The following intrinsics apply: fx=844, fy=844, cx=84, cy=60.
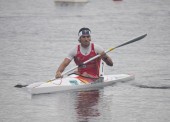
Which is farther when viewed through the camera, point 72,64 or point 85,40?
point 72,64

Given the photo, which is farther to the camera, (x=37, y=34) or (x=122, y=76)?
(x=37, y=34)

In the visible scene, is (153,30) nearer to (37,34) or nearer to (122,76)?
(37,34)

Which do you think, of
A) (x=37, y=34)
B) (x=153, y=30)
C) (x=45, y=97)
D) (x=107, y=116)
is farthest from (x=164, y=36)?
(x=107, y=116)

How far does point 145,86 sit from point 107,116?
4.85 m

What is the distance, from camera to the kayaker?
22.5 metres

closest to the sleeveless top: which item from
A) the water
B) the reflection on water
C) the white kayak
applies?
the white kayak

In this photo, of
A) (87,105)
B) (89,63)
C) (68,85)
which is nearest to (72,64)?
(89,63)

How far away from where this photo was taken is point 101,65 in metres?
23.1

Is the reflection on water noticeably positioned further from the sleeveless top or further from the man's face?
the man's face

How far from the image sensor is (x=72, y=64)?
2833 cm

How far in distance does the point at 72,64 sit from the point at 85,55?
5.57 m

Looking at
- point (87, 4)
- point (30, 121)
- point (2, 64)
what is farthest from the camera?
point (87, 4)

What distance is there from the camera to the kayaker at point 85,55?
22484mm

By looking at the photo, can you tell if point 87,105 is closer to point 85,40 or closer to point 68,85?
point 68,85
